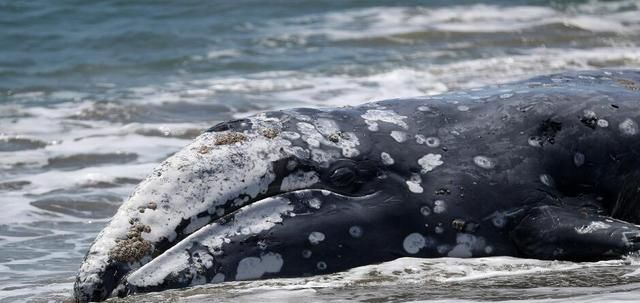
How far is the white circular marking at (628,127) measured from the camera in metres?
6.27

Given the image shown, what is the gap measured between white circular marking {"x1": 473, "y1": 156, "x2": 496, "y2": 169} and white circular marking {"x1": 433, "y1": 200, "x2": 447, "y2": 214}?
30cm

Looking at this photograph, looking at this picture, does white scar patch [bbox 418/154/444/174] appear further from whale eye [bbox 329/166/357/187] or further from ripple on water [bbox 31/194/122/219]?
ripple on water [bbox 31/194/122/219]

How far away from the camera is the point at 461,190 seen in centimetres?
600

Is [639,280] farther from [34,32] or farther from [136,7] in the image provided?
[136,7]

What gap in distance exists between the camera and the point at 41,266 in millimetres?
7121

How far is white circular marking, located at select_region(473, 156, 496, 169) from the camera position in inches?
241

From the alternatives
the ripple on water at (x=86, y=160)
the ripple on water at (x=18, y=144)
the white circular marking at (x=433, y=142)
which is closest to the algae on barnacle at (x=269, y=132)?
the white circular marking at (x=433, y=142)

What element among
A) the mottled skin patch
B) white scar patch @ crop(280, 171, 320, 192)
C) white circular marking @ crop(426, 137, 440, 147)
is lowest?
white scar patch @ crop(280, 171, 320, 192)

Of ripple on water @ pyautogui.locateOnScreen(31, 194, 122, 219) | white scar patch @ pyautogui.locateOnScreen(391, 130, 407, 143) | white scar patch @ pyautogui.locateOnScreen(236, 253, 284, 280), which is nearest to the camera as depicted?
white scar patch @ pyautogui.locateOnScreen(236, 253, 284, 280)

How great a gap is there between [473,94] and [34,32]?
14672 mm

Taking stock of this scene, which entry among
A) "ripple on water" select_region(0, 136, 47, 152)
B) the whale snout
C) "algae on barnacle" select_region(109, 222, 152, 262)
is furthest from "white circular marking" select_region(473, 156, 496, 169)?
"ripple on water" select_region(0, 136, 47, 152)

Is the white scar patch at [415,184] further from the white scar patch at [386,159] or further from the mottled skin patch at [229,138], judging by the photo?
the mottled skin patch at [229,138]

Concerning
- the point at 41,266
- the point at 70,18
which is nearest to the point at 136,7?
the point at 70,18

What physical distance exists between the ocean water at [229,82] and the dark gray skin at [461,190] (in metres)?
0.12
